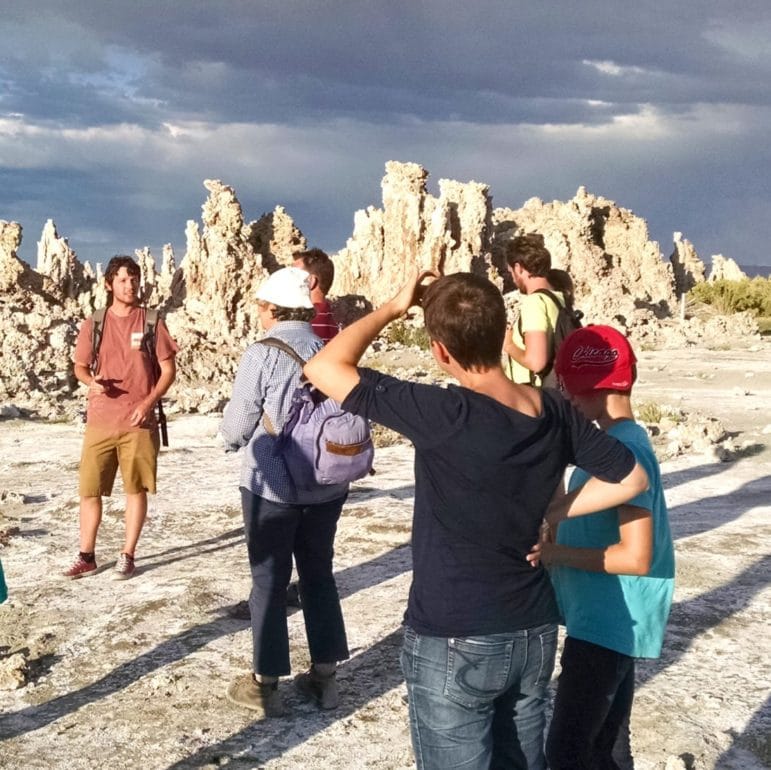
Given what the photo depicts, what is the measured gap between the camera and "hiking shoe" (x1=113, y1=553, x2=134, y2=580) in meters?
5.88

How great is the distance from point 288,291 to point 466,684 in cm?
199

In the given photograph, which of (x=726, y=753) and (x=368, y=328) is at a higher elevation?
(x=368, y=328)

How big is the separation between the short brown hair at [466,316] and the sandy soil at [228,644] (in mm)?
2025

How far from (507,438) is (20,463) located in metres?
8.71

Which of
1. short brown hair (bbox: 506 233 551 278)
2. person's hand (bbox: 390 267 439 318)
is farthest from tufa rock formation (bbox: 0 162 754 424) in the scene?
person's hand (bbox: 390 267 439 318)

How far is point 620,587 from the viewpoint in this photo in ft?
8.29

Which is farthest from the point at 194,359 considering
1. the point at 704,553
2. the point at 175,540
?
the point at 704,553

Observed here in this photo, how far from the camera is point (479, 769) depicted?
231 centimetres

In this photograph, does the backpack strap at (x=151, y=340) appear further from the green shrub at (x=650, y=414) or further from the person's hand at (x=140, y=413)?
the green shrub at (x=650, y=414)

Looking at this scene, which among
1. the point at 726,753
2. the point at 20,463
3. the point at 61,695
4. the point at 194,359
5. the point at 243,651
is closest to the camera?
the point at 726,753

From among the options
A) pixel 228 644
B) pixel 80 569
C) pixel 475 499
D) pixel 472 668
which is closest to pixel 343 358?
pixel 475 499

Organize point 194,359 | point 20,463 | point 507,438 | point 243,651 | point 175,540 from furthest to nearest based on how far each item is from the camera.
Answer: point 194,359 < point 20,463 < point 175,540 < point 243,651 < point 507,438

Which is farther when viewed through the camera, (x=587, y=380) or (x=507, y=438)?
(x=587, y=380)

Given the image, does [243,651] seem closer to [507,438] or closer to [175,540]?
[175,540]
